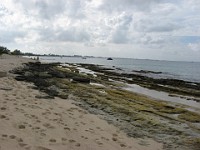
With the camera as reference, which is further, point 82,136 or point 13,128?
point 82,136

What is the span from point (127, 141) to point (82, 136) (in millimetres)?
1755

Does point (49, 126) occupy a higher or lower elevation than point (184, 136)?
higher

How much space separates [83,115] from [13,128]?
512cm

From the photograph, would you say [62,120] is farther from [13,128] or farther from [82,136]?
[13,128]

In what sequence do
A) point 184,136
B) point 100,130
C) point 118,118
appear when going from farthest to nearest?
point 118,118
point 184,136
point 100,130

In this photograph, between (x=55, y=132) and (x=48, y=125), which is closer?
(x=55, y=132)

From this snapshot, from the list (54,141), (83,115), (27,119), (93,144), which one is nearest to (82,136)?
(93,144)

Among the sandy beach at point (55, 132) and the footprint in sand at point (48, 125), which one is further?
the footprint in sand at point (48, 125)

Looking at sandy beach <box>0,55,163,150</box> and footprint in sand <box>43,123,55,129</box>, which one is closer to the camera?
sandy beach <box>0,55,163,150</box>

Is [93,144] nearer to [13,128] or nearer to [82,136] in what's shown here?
[82,136]

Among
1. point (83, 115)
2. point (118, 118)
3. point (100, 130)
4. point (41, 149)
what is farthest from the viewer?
point (118, 118)

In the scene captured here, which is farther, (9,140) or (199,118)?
(199,118)

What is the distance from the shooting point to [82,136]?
9.30m

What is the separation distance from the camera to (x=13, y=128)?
27.4ft
